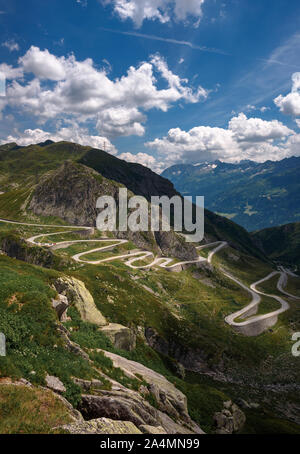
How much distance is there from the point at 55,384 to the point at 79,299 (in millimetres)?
19534

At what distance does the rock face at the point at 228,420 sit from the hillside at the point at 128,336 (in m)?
0.18

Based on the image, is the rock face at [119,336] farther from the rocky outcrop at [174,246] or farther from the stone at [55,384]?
the rocky outcrop at [174,246]

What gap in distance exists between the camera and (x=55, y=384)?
51.9 feet

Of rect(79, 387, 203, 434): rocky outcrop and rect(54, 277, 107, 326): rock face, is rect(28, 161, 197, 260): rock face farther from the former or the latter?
rect(79, 387, 203, 434): rocky outcrop

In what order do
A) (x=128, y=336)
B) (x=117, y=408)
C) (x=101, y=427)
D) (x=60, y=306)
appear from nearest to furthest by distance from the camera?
1. (x=101, y=427)
2. (x=117, y=408)
3. (x=60, y=306)
4. (x=128, y=336)

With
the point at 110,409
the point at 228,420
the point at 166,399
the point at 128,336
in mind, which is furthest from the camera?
the point at 128,336

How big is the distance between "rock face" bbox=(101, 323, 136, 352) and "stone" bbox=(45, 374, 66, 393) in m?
17.0

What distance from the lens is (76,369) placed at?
18.0m

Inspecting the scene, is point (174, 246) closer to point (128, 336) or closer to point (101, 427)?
point (128, 336)

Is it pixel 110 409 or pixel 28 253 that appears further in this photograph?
pixel 28 253

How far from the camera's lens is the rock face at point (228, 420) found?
1206 inches
